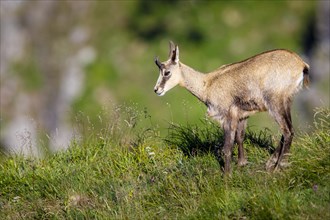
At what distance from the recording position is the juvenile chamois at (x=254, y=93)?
10844mm

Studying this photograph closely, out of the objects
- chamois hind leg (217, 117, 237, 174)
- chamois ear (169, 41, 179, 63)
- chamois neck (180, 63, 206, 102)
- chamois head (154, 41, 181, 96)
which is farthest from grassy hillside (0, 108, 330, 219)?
chamois ear (169, 41, 179, 63)

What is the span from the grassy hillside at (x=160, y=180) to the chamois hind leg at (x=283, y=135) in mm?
135

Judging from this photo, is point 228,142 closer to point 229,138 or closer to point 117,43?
point 229,138

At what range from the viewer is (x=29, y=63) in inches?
1117

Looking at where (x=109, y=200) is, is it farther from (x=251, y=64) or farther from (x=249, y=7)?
(x=249, y=7)

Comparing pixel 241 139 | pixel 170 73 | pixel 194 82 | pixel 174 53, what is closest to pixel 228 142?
pixel 241 139

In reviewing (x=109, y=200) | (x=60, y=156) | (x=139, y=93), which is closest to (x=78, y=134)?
(x=60, y=156)

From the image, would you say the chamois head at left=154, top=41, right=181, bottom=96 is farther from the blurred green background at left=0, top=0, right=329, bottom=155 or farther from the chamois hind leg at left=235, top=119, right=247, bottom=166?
the blurred green background at left=0, top=0, right=329, bottom=155

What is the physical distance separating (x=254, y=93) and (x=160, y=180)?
5.77 feet

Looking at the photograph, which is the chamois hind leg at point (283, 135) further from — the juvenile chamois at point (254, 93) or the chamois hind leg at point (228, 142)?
the chamois hind leg at point (228, 142)

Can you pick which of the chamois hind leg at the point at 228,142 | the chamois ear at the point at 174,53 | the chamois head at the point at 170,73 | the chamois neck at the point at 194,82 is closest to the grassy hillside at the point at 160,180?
the chamois hind leg at the point at 228,142

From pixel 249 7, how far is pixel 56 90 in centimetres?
717

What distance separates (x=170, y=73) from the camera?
12.2 m

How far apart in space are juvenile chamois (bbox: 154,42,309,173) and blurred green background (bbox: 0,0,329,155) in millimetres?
13837
